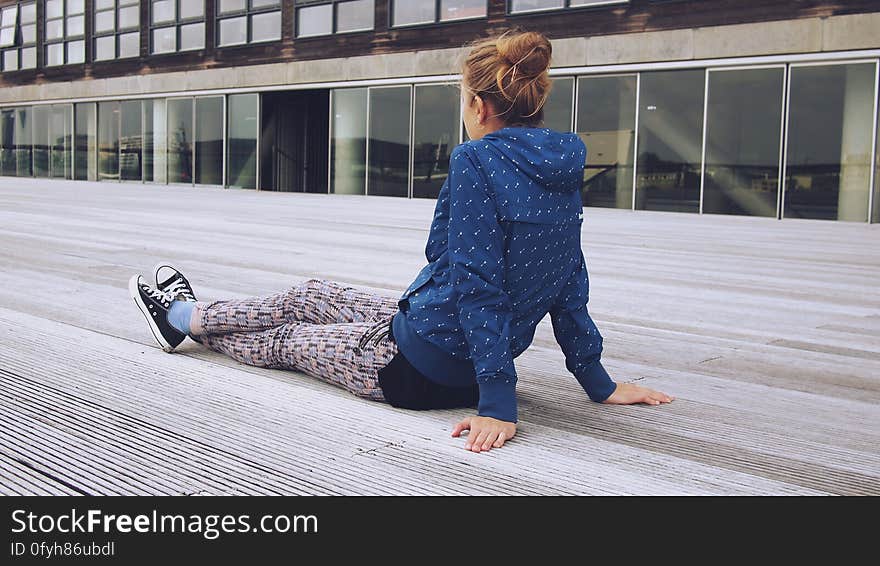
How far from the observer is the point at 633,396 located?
11.2 feet

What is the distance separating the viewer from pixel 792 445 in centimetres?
295

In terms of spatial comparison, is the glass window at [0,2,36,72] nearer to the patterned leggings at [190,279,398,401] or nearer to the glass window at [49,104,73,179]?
the glass window at [49,104,73,179]

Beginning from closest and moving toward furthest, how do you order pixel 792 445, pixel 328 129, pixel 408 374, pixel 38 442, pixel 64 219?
1. pixel 38 442
2. pixel 792 445
3. pixel 408 374
4. pixel 64 219
5. pixel 328 129

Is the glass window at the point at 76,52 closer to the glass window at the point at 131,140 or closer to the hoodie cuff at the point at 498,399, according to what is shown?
the glass window at the point at 131,140

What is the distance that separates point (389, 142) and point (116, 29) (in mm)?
11448

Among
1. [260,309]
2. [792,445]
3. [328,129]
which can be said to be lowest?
[792,445]

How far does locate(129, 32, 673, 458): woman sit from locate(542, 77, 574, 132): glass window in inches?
671

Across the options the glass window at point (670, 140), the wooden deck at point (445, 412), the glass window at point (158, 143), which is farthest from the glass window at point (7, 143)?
the wooden deck at point (445, 412)
